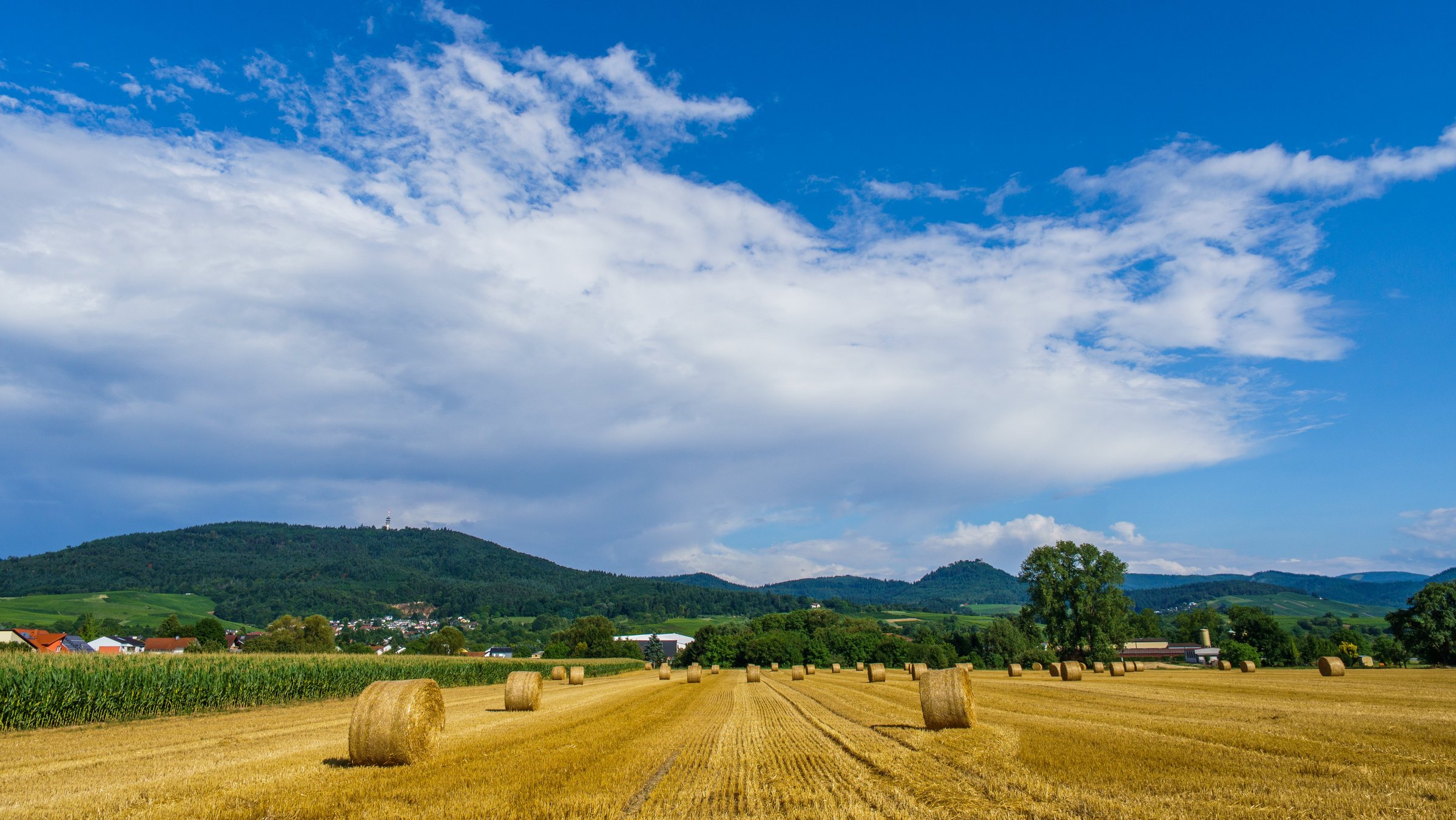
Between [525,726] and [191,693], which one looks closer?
[525,726]

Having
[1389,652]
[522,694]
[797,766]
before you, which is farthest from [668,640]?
[797,766]

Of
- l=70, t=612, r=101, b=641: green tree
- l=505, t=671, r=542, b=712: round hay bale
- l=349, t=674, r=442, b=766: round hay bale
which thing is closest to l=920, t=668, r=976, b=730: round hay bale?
l=349, t=674, r=442, b=766: round hay bale

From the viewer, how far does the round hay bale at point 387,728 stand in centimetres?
1191

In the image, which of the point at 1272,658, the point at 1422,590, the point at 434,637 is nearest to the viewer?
the point at 1422,590

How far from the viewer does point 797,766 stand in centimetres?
1116

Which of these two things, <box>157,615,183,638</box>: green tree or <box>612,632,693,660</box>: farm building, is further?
<box>612,632,693,660</box>: farm building

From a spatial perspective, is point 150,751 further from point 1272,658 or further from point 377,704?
point 1272,658

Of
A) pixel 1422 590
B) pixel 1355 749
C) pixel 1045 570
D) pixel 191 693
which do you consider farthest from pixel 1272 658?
pixel 191 693

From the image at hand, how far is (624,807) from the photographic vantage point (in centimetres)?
846

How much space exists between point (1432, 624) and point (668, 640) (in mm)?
140712

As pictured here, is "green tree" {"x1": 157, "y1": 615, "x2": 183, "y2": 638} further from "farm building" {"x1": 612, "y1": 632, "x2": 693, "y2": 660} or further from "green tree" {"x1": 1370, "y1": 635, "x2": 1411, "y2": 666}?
"green tree" {"x1": 1370, "y1": 635, "x2": 1411, "y2": 666}

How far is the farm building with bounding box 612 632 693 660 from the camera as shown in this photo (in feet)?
537

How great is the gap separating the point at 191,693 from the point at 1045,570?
→ 65549 mm

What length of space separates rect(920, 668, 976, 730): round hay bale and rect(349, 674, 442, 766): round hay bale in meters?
9.33
